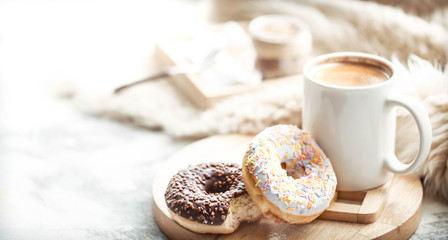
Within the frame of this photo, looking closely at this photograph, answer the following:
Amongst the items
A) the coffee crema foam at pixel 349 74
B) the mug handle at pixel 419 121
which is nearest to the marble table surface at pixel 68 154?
the mug handle at pixel 419 121

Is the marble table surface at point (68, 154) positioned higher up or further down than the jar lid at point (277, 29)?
further down

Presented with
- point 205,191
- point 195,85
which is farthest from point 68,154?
point 205,191

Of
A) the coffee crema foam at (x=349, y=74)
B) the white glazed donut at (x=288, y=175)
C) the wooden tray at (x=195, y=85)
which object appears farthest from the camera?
the wooden tray at (x=195, y=85)

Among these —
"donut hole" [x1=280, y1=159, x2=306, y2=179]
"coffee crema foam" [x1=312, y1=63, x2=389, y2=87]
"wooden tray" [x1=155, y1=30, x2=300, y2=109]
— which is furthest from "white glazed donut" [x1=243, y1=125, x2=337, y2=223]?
"wooden tray" [x1=155, y1=30, x2=300, y2=109]

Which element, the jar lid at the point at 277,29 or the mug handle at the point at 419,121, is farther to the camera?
the jar lid at the point at 277,29

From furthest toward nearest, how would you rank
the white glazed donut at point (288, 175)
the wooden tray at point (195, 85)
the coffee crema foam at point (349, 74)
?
1. the wooden tray at point (195, 85)
2. the coffee crema foam at point (349, 74)
3. the white glazed donut at point (288, 175)

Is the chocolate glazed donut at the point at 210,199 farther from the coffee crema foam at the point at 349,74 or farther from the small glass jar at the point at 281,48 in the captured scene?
the small glass jar at the point at 281,48

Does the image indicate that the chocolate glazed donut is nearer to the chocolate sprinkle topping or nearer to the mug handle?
the chocolate sprinkle topping

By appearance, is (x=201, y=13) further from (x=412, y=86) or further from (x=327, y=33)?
(x=412, y=86)

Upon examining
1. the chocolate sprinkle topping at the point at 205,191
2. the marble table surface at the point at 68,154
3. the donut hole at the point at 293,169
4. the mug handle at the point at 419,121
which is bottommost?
the marble table surface at the point at 68,154
